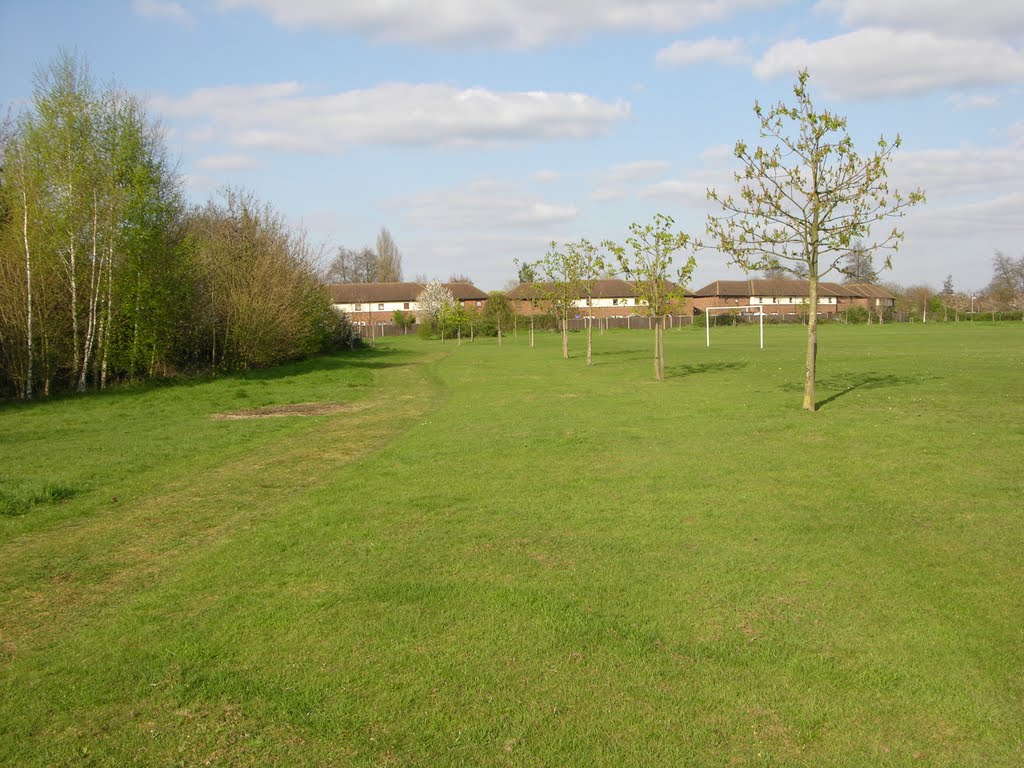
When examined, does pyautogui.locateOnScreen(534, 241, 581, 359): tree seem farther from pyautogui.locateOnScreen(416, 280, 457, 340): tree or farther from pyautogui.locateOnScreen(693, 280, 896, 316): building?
pyautogui.locateOnScreen(693, 280, 896, 316): building

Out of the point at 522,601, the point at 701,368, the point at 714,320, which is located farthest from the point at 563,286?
the point at 714,320

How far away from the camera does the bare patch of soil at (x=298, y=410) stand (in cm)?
1867

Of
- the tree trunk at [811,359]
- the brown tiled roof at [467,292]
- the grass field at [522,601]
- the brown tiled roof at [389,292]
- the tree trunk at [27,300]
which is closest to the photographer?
the grass field at [522,601]

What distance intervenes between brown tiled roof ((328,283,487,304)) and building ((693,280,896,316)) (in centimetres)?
3003

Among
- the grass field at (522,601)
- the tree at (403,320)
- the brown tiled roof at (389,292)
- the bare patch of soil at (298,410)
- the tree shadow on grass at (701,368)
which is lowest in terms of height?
the grass field at (522,601)

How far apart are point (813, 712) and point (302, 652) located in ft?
10.2

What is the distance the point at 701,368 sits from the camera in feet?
97.9

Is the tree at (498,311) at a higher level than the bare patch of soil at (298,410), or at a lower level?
higher

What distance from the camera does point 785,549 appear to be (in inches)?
284

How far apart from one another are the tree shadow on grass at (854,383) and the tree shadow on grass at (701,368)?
514 cm

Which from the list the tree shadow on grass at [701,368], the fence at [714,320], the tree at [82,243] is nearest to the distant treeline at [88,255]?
the tree at [82,243]

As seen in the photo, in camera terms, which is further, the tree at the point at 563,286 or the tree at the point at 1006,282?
the tree at the point at 1006,282

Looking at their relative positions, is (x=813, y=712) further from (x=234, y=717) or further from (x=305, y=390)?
(x=305, y=390)

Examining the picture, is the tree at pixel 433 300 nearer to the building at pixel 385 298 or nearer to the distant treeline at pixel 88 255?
the building at pixel 385 298
